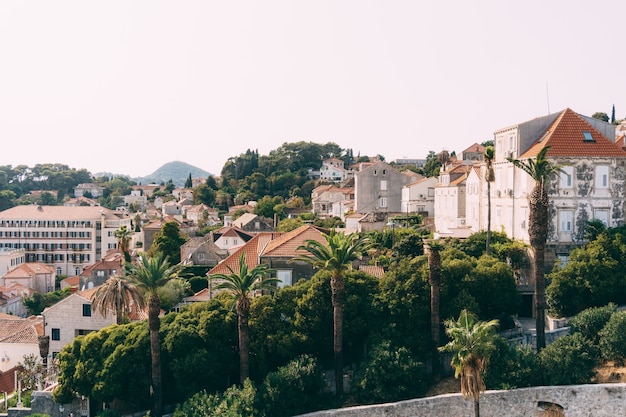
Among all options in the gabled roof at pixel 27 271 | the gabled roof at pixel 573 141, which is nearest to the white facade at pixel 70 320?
the gabled roof at pixel 573 141

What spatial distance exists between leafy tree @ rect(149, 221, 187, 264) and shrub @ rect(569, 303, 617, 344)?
4569cm

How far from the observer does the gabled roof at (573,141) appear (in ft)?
138

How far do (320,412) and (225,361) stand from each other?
632cm

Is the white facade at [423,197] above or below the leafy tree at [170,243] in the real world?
above

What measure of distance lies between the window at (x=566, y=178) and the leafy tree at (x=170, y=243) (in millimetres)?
41431

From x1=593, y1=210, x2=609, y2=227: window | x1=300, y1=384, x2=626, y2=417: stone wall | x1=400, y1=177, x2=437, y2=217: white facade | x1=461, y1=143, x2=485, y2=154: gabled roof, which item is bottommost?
x1=300, y1=384, x2=626, y2=417: stone wall

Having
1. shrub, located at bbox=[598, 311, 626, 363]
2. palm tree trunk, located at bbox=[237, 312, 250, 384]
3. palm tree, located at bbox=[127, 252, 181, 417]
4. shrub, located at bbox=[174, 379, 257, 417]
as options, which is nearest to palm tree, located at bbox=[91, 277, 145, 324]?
palm tree, located at bbox=[127, 252, 181, 417]

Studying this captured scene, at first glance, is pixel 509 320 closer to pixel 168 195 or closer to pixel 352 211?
pixel 352 211

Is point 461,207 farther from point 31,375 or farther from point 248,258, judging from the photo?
point 31,375

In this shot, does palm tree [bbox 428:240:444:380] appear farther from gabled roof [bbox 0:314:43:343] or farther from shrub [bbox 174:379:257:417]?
gabled roof [bbox 0:314:43:343]

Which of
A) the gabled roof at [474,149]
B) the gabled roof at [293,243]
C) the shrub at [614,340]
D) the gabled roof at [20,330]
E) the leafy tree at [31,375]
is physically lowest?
the leafy tree at [31,375]

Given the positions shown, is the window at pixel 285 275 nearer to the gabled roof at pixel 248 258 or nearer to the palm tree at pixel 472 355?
the gabled roof at pixel 248 258

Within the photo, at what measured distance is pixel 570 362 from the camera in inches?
1210

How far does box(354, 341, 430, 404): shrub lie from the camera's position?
32.5 meters
